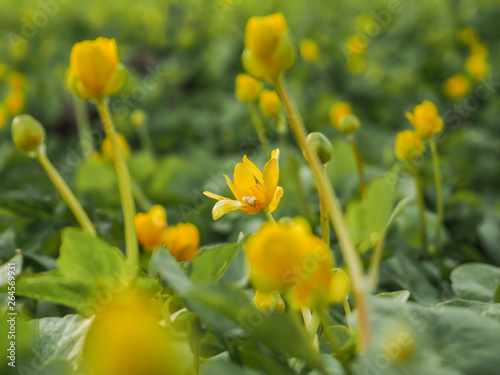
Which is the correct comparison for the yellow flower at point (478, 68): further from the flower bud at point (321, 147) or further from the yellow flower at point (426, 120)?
the flower bud at point (321, 147)

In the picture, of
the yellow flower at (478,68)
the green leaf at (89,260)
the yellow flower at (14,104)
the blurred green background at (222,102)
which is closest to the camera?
the green leaf at (89,260)

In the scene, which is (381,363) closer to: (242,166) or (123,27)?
(242,166)

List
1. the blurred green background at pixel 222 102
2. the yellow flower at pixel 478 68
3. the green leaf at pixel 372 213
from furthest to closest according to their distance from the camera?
the yellow flower at pixel 478 68, the blurred green background at pixel 222 102, the green leaf at pixel 372 213

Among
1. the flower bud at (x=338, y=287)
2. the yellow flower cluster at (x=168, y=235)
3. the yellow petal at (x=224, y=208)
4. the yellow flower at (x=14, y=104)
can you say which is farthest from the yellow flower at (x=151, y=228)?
the yellow flower at (x=14, y=104)

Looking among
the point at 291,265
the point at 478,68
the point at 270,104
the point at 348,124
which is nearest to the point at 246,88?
the point at 270,104

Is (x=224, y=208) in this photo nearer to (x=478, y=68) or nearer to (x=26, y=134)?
(x=26, y=134)

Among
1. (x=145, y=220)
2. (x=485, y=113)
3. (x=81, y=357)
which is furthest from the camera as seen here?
(x=485, y=113)

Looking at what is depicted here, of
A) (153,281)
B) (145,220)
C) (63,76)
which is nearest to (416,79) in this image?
(63,76)
